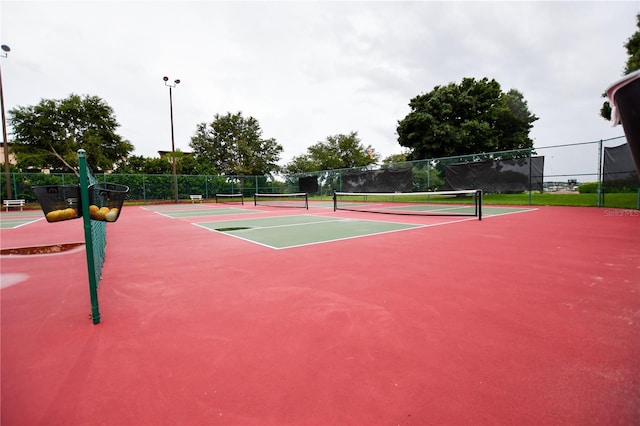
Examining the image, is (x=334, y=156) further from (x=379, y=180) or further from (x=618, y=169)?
(x=618, y=169)

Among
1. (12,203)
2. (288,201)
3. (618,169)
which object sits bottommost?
(288,201)

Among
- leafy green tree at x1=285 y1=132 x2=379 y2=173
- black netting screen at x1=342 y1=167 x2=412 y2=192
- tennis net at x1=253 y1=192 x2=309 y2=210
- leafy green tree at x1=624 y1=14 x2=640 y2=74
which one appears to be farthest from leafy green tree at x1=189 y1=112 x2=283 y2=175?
leafy green tree at x1=624 y1=14 x2=640 y2=74

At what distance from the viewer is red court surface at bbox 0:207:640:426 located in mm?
1463

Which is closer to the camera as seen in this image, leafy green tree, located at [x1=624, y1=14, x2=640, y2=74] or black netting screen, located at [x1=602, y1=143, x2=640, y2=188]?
black netting screen, located at [x1=602, y1=143, x2=640, y2=188]

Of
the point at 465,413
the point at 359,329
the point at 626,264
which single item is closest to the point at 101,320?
the point at 359,329

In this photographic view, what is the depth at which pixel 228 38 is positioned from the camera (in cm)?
1282

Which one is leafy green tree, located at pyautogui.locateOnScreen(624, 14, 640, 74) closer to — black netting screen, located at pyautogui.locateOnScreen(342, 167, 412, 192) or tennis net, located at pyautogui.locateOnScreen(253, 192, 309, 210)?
black netting screen, located at pyautogui.locateOnScreen(342, 167, 412, 192)

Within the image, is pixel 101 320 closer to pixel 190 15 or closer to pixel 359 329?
pixel 359 329

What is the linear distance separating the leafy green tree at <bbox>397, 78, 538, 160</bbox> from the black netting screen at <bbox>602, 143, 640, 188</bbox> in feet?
31.6

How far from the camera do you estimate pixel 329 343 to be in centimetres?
209

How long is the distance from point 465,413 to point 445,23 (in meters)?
13.9

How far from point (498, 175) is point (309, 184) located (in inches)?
585

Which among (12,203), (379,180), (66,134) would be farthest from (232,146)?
(379,180)

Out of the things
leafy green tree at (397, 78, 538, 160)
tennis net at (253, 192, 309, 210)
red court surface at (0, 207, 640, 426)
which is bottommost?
red court surface at (0, 207, 640, 426)
